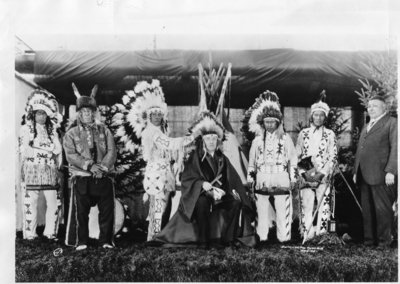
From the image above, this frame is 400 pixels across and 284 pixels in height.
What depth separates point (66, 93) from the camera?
4.32 m

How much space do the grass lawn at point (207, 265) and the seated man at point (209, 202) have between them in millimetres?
119

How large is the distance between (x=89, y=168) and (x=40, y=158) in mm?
467

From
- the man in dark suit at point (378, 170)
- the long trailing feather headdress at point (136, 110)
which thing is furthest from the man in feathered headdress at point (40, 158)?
the man in dark suit at point (378, 170)

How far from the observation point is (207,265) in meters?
4.17

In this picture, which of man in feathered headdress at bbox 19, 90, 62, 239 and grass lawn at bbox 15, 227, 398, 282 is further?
man in feathered headdress at bbox 19, 90, 62, 239

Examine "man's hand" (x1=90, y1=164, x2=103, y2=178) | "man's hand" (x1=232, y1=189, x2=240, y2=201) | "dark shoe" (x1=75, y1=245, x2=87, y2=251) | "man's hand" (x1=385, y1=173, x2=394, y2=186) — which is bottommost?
"dark shoe" (x1=75, y1=245, x2=87, y2=251)

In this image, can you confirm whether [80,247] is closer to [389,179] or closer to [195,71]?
[195,71]

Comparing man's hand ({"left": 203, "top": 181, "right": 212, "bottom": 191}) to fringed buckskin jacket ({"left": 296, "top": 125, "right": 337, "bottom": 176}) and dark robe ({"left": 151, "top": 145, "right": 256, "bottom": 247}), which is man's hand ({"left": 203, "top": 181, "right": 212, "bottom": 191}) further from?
fringed buckskin jacket ({"left": 296, "top": 125, "right": 337, "bottom": 176})

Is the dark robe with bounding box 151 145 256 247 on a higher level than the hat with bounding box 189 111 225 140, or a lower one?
lower

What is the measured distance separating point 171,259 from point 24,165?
1.52 meters

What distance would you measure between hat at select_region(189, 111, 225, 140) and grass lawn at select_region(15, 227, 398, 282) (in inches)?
40.2

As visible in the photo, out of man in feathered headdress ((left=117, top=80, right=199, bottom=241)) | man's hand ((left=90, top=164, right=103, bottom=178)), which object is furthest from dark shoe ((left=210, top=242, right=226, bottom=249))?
man's hand ((left=90, top=164, right=103, bottom=178))

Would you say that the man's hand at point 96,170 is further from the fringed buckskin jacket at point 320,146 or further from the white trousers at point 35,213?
the fringed buckskin jacket at point 320,146

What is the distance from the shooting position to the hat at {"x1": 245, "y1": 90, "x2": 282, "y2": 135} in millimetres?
4305
